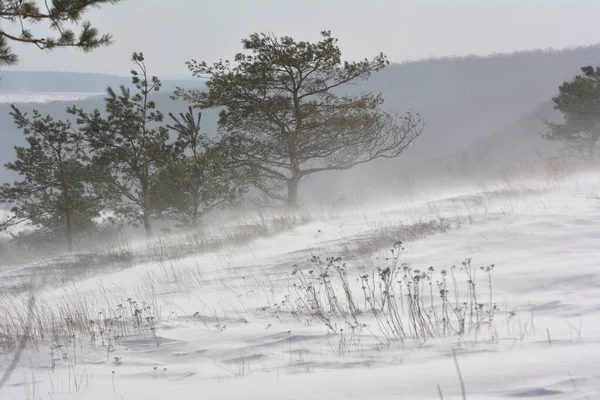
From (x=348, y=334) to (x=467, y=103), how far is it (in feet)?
369

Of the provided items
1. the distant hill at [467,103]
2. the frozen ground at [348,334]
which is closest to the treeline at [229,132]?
the frozen ground at [348,334]

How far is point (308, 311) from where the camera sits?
4570mm

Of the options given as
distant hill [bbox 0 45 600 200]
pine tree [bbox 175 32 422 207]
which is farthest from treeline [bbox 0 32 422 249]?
distant hill [bbox 0 45 600 200]

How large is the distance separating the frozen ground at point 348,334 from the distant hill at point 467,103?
69.2 m

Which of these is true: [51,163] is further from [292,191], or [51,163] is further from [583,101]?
[583,101]

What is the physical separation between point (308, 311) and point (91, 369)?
1.95 meters

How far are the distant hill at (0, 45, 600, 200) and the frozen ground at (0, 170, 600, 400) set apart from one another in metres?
69.2

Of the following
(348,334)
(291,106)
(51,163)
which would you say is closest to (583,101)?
(291,106)

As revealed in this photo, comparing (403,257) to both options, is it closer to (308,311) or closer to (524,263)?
(524,263)

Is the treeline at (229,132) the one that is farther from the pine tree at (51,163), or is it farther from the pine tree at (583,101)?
the pine tree at (583,101)

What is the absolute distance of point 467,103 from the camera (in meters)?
107

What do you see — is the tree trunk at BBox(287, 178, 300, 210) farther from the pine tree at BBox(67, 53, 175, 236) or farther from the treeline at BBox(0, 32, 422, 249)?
the pine tree at BBox(67, 53, 175, 236)

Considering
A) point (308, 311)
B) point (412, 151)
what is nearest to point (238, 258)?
point (308, 311)

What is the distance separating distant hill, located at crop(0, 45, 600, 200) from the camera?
84.8 m
